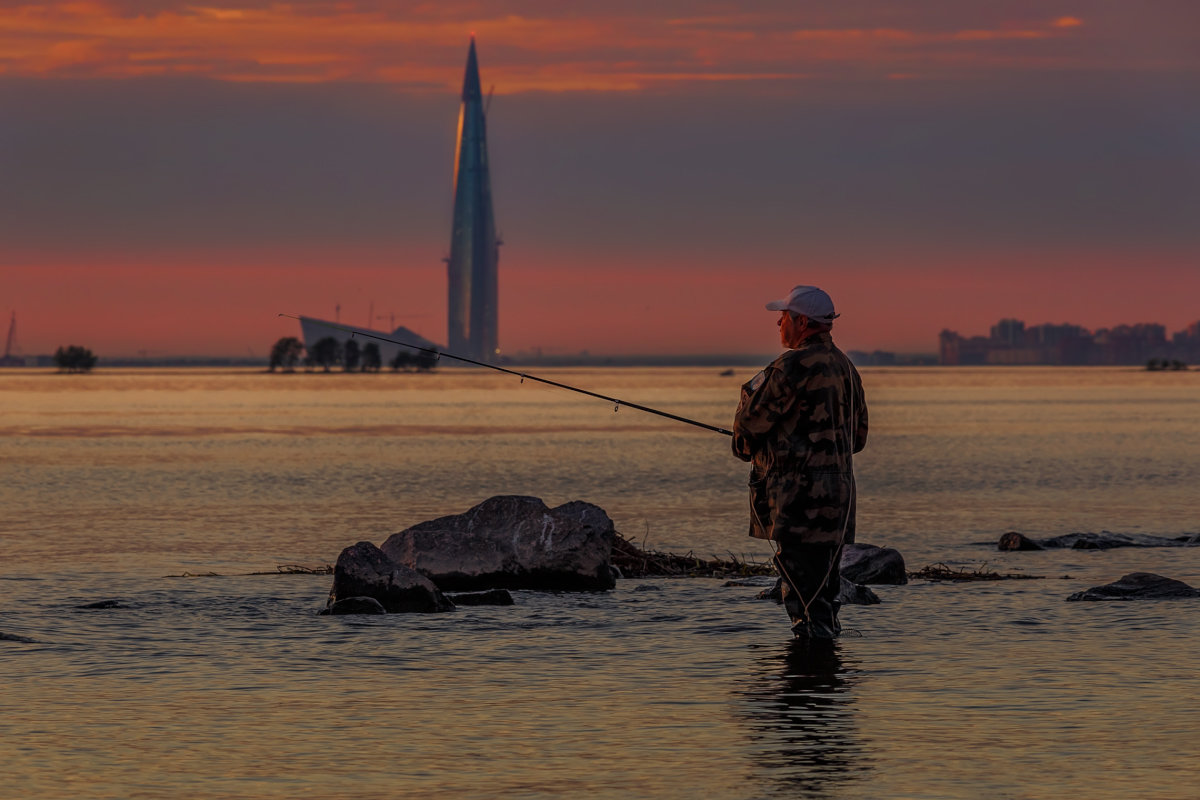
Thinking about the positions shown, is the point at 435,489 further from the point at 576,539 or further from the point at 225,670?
the point at 225,670

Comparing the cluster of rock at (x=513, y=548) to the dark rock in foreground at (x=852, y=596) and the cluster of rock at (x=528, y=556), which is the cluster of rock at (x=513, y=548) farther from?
the dark rock in foreground at (x=852, y=596)

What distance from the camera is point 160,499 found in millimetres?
34344

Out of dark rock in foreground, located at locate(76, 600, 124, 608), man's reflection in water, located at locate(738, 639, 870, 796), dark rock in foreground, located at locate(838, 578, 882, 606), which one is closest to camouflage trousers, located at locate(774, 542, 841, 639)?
man's reflection in water, located at locate(738, 639, 870, 796)

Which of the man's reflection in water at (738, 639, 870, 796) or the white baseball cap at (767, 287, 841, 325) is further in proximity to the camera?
the white baseball cap at (767, 287, 841, 325)

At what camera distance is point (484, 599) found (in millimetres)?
15180

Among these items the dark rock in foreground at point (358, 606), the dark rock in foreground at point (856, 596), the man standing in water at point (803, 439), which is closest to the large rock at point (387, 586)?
the dark rock in foreground at point (358, 606)

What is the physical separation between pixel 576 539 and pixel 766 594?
2083 millimetres

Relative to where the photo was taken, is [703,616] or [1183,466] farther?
[1183,466]

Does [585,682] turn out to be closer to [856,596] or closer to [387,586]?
[387,586]

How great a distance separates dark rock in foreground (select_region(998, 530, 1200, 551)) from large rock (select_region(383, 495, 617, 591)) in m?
6.81

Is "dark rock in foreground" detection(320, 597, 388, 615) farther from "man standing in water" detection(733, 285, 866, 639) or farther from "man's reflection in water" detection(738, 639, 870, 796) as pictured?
"man standing in water" detection(733, 285, 866, 639)

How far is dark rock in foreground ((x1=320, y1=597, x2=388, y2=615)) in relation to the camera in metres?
14.2

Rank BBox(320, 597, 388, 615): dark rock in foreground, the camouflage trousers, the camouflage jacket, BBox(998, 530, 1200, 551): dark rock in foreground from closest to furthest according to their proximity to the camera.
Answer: the camouflage jacket < the camouflage trousers < BBox(320, 597, 388, 615): dark rock in foreground < BBox(998, 530, 1200, 551): dark rock in foreground

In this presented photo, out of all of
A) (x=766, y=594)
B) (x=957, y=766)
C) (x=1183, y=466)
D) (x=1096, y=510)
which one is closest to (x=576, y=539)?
(x=766, y=594)
